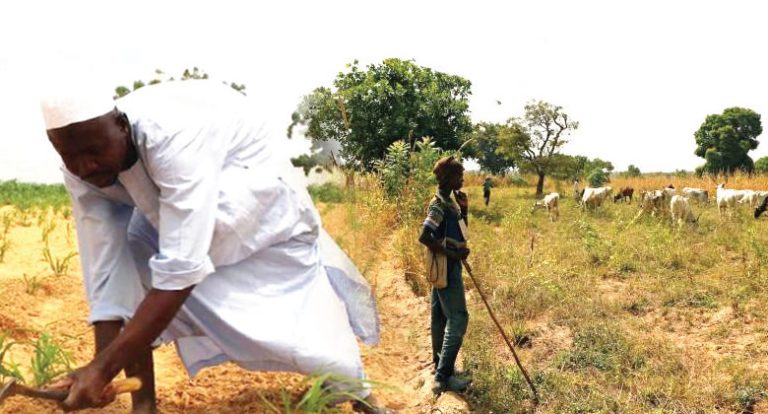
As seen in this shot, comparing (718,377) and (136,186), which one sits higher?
(136,186)

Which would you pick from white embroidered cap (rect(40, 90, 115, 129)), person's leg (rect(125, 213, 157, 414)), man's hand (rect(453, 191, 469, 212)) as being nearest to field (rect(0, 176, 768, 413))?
person's leg (rect(125, 213, 157, 414))

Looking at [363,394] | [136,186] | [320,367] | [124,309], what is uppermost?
[136,186]

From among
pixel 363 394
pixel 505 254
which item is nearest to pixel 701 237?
pixel 505 254

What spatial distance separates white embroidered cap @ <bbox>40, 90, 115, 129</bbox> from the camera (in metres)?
1.75

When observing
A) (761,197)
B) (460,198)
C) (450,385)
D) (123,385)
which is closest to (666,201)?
(761,197)

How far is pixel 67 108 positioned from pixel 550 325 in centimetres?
399

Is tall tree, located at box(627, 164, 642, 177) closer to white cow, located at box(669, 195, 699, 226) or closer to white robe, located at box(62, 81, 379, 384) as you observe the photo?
white cow, located at box(669, 195, 699, 226)

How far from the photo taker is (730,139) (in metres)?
40.3

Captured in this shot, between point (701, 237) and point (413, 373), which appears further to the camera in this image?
point (701, 237)

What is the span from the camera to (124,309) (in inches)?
91.1

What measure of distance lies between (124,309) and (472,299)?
151 inches

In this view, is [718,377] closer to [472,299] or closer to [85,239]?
[472,299]

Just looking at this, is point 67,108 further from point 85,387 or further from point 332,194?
point 332,194

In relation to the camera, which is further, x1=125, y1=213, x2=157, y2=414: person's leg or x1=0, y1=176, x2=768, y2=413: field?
x1=0, y1=176, x2=768, y2=413: field
